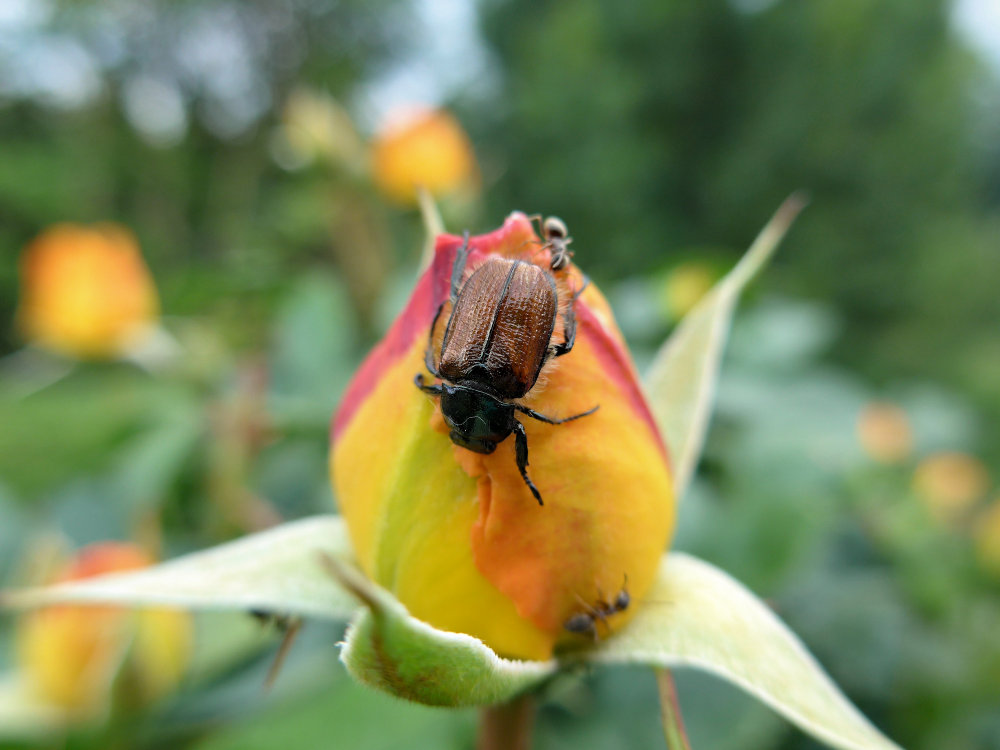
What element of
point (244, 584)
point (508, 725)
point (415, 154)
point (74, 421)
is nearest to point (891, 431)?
point (415, 154)

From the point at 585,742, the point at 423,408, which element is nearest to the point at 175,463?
the point at 585,742

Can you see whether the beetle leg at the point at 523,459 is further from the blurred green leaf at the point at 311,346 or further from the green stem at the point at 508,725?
the blurred green leaf at the point at 311,346

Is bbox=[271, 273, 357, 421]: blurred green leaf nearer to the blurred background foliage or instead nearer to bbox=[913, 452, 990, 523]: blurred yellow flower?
the blurred background foliage

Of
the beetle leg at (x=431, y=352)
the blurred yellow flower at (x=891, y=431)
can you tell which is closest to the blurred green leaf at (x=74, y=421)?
the beetle leg at (x=431, y=352)

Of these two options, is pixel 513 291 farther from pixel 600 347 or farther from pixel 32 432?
pixel 32 432

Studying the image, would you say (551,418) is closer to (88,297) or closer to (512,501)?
(512,501)
